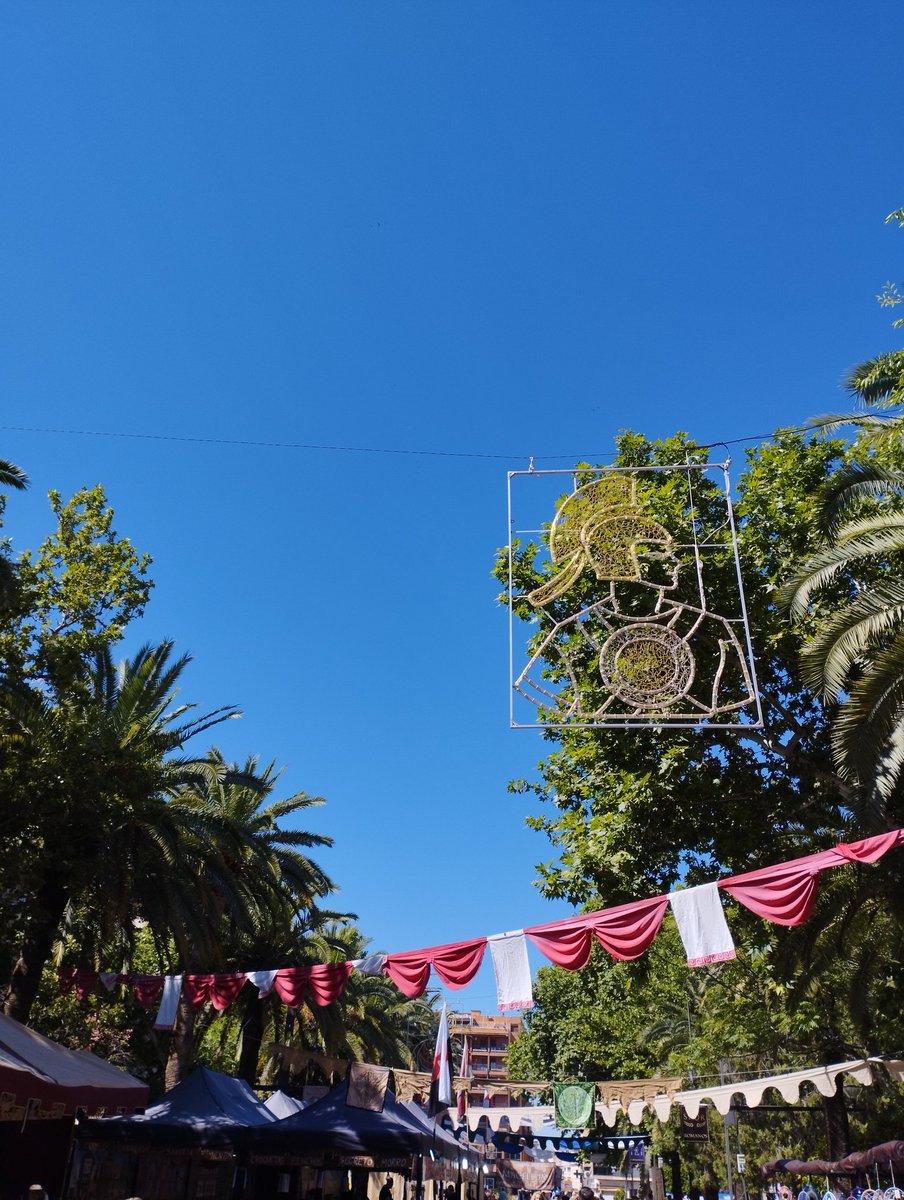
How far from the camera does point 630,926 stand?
9648 millimetres

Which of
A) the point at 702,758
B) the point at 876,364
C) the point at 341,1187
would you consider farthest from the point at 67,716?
the point at 876,364

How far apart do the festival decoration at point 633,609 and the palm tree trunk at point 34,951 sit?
8.55 meters

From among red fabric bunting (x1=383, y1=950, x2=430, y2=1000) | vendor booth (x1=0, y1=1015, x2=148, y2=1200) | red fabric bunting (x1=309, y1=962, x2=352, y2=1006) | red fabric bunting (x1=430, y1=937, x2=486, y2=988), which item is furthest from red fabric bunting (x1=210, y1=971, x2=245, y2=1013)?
red fabric bunting (x1=430, y1=937, x2=486, y2=988)

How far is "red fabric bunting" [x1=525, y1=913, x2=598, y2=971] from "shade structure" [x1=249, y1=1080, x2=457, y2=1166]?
5.04 meters

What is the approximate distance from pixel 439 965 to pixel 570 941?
6.45ft

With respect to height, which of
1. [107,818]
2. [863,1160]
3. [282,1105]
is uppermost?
[107,818]

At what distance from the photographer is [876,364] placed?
545 inches

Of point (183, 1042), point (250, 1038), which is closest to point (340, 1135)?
point (183, 1042)

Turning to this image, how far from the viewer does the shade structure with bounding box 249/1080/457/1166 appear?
481 inches

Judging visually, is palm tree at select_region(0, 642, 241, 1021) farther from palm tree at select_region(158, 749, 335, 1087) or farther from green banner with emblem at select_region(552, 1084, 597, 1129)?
green banner with emblem at select_region(552, 1084, 597, 1129)

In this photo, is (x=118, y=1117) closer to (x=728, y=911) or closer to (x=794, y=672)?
(x=728, y=911)

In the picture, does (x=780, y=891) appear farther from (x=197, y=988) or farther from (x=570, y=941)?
(x=197, y=988)

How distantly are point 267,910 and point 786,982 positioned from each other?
11149 mm

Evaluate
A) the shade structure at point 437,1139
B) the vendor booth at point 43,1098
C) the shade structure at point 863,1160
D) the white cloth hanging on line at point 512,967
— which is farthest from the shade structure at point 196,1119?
the shade structure at point 863,1160
